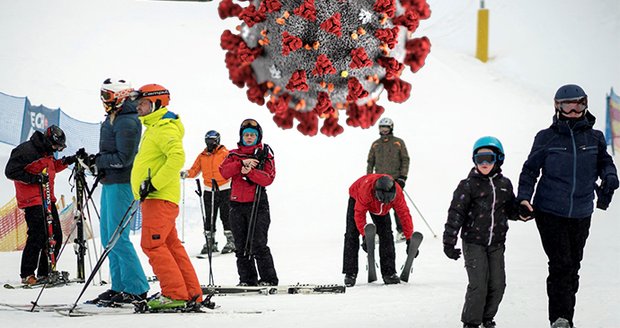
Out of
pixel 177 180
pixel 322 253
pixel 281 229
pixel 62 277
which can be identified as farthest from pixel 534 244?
pixel 177 180

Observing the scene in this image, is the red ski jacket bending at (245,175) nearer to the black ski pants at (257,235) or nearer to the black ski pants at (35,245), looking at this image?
the black ski pants at (257,235)

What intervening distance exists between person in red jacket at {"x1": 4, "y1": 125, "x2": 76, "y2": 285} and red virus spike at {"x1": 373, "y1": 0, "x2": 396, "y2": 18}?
5.57 metres

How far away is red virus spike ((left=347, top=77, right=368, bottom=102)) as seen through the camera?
4.73 feet

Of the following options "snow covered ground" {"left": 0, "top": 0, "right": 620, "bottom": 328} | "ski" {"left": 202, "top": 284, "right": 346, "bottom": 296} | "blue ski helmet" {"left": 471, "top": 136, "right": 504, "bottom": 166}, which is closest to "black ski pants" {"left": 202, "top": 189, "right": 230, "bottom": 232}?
"snow covered ground" {"left": 0, "top": 0, "right": 620, "bottom": 328}

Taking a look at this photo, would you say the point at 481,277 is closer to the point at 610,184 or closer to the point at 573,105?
the point at 610,184

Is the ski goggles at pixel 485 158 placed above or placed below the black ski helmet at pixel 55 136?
below

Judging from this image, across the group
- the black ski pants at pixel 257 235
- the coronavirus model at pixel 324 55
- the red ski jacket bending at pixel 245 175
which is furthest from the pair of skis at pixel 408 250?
the coronavirus model at pixel 324 55

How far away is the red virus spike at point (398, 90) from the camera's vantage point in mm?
1424

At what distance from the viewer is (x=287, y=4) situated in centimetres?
144

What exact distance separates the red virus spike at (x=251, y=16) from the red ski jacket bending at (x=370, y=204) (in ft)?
17.1

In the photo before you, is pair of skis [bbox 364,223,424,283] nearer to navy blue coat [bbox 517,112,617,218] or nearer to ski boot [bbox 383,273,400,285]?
ski boot [bbox 383,273,400,285]

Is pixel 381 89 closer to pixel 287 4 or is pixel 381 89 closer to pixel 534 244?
pixel 287 4

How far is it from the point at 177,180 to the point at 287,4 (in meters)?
3.20

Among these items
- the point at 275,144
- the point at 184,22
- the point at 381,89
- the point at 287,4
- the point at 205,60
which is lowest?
the point at 381,89
